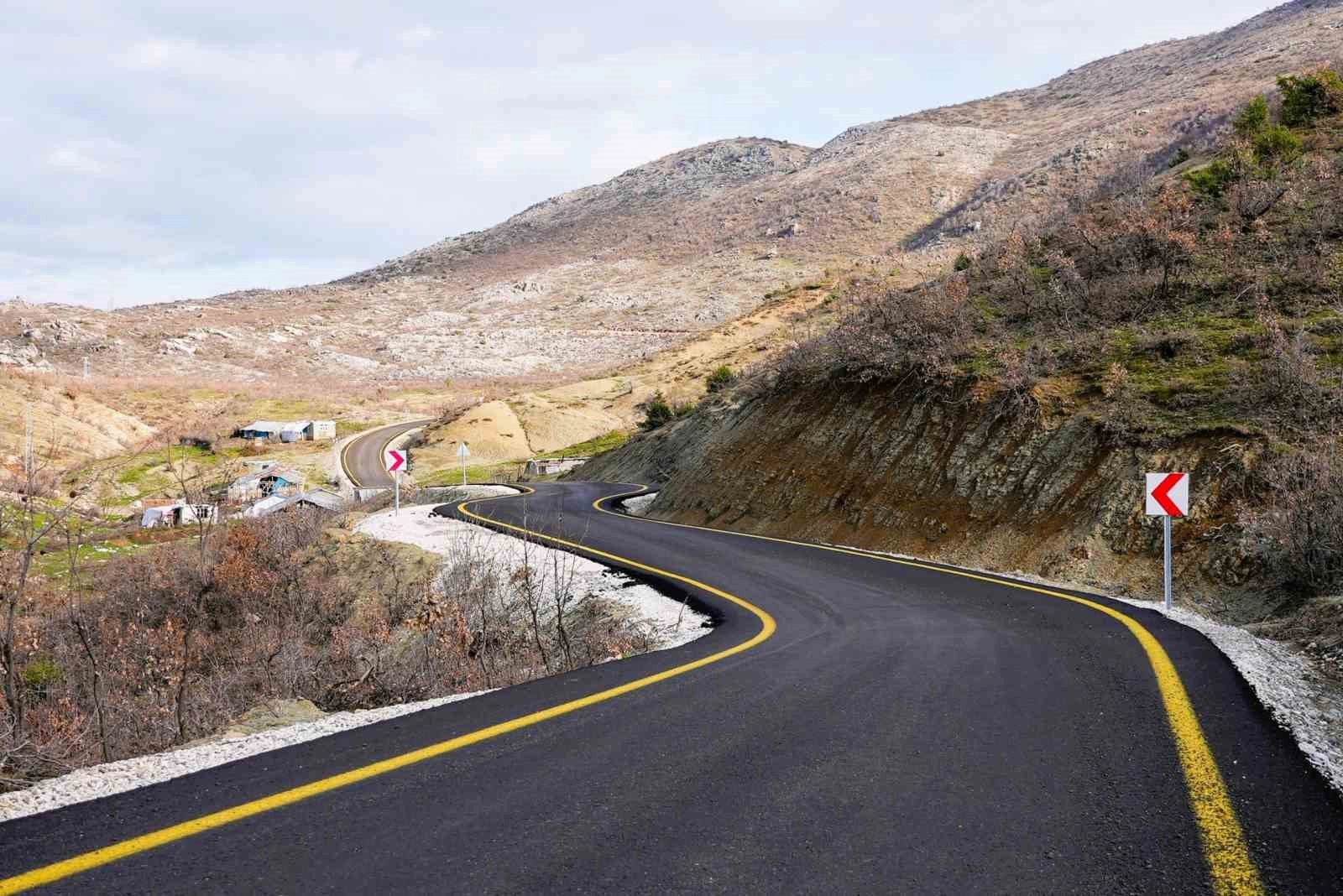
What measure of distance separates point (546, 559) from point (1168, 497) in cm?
1124

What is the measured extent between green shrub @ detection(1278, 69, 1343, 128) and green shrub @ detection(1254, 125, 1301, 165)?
2.31m

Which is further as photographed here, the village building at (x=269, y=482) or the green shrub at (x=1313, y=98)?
the village building at (x=269, y=482)

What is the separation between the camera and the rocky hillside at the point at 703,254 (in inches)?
3196

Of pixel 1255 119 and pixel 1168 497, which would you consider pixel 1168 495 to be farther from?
pixel 1255 119

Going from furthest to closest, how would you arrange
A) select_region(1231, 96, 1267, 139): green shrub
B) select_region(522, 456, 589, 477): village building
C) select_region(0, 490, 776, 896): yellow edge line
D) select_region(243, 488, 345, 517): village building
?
select_region(522, 456, 589, 477): village building < select_region(243, 488, 345, 517): village building < select_region(1231, 96, 1267, 139): green shrub < select_region(0, 490, 776, 896): yellow edge line

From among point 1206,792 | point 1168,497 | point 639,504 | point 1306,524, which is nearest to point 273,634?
point 639,504

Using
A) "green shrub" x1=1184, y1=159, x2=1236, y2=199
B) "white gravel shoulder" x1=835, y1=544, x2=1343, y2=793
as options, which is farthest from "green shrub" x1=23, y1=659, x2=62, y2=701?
"green shrub" x1=1184, y1=159, x2=1236, y2=199

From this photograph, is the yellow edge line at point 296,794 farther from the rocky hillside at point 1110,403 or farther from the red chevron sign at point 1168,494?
the red chevron sign at point 1168,494

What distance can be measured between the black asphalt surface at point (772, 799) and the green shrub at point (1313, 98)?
1031 inches

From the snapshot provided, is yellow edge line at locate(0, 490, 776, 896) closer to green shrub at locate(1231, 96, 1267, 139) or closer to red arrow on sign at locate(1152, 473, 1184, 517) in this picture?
red arrow on sign at locate(1152, 473, 1184, 517)

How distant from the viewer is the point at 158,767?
4.47 meters

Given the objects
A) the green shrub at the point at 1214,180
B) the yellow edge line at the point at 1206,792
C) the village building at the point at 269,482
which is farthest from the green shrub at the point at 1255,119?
the village building at the point at 269,482

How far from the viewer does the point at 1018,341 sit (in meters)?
18.9

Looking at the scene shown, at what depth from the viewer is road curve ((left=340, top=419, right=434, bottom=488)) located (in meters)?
53.9
